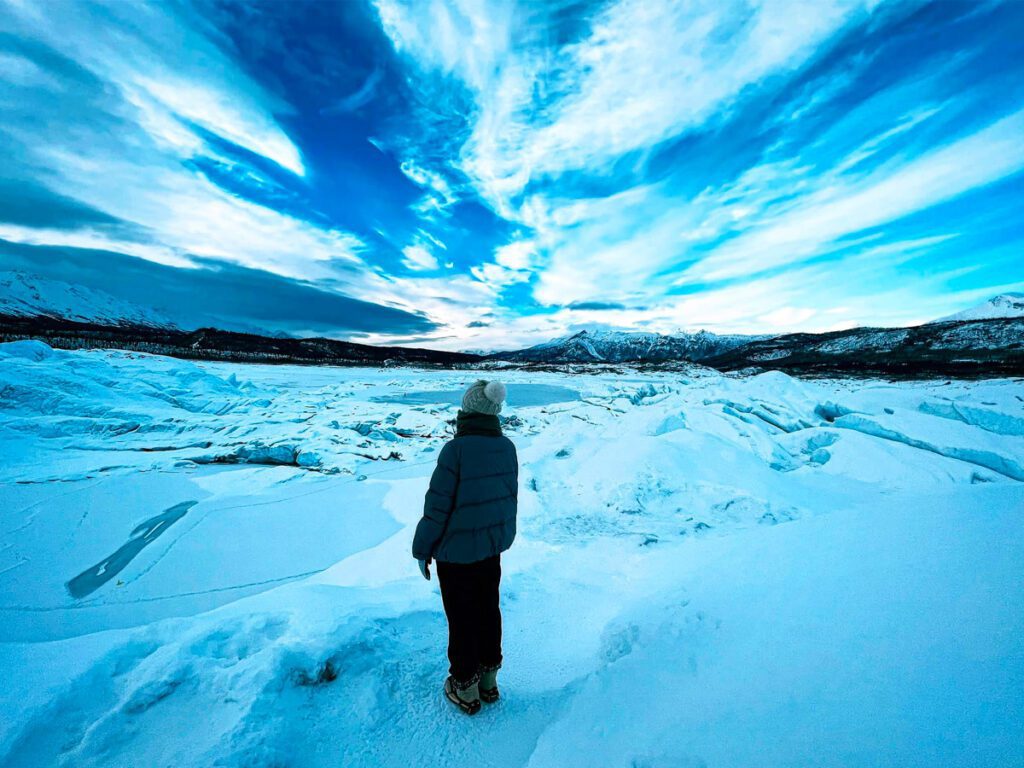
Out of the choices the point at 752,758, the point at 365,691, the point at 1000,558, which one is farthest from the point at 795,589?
the point at 365,691

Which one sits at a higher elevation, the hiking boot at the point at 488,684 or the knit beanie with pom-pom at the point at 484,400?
the knit beanie with pom-pom at the point at 484,400

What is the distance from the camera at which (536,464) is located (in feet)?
23.8

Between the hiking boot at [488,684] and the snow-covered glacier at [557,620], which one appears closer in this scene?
the snow-covered glacier at [557,620]

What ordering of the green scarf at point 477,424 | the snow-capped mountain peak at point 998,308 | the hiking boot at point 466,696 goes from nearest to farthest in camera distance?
the hiking boot at point 466,696
the green scarf at point 477,424
the snow-capped mountain peak at point 998,308

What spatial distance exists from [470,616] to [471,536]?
445 mm

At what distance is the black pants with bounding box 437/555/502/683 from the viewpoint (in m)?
2.04

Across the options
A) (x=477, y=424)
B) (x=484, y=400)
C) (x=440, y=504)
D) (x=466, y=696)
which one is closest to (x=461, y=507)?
(x=440, y=504)

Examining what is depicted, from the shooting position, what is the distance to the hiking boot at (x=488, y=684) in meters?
2.09

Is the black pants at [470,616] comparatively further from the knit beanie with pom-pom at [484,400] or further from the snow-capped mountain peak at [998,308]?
the snow-capped mountain peak at [998,308]

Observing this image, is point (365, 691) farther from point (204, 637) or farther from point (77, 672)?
point (77, 672)

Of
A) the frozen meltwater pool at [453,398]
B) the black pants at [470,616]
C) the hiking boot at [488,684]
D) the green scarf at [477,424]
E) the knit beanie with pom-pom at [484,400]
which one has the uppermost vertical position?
the knit beanie with pom-pom at [484,400]

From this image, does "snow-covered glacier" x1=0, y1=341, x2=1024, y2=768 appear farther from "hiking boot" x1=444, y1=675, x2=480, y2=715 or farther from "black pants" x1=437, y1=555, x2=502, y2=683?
"black pants" x1=437, y1=555, x2=502, y2=683

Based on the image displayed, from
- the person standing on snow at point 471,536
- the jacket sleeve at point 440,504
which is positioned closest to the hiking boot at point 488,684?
the person standing on snow at point 471,536

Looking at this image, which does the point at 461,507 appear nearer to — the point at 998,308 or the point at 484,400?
the point at 484,400
